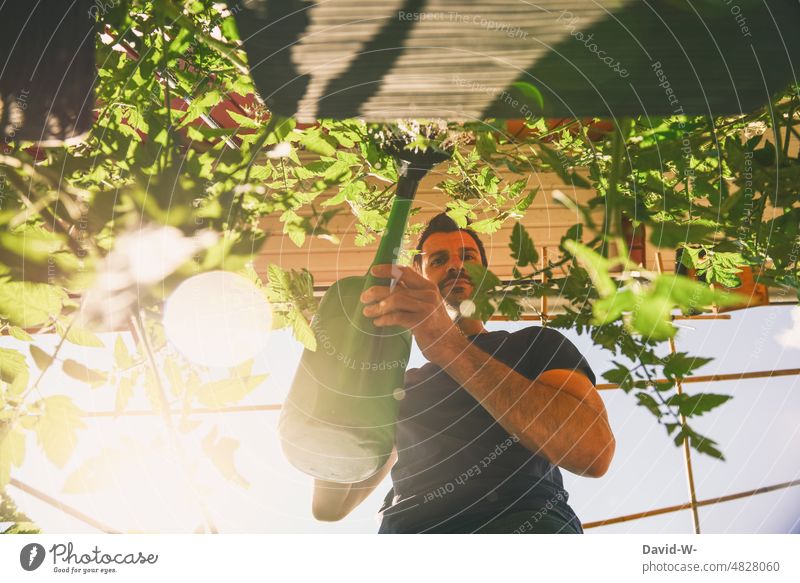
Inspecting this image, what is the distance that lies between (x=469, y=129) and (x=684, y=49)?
19 cm

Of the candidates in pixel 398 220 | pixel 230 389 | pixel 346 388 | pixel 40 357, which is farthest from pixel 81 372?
pixel 398 220

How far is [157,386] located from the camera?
0.49 meters

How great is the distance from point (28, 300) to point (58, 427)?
0.35 ft

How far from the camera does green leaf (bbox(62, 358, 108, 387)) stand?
0.44 metres

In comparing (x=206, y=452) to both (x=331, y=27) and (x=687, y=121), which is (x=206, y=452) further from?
(x=687, y=121)

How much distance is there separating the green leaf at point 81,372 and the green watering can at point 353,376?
0.62ft

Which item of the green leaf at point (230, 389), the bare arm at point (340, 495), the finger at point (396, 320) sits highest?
the green leaf at point (230, 389)

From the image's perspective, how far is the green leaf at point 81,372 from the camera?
441 millimetres

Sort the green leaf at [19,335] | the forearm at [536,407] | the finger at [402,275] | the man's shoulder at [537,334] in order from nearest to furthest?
the green leaf at [19,335], the finger at [402,275], the forearm at [536,407], the man's shoulder at [537,334]

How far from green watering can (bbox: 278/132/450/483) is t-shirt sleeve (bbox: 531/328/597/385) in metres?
0.25

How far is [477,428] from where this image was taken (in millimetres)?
731

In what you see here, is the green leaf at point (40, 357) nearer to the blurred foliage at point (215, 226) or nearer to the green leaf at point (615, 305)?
the blurred foliage at point (215, 226)

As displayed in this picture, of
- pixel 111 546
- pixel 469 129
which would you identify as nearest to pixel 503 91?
pixel 469 129

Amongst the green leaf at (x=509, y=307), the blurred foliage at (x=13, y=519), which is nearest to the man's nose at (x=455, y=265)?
the green leaf at (x=509, y=307)
